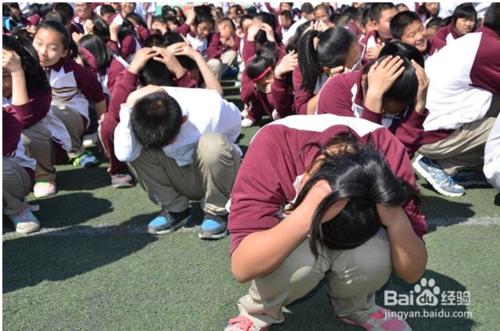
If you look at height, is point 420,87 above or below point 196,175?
above

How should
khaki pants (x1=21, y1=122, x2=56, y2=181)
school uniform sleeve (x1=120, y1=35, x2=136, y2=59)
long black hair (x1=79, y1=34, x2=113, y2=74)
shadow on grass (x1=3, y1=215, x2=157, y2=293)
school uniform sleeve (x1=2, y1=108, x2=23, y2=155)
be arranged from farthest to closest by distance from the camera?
school uniform sleeve (x1=120, y1=35, x2=136, y2=59) < long black hair (x1=79, y1=34, x2=113, y2=74) < khaki pants (x1=21, y1=122, x2=56, y2=181) < school uniform sleeve (x1=2, y1=108, x2=23, y2=155) < shadow on grass (x1=3, y1=215, x2=157, y2=293)

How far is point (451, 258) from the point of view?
2.70m

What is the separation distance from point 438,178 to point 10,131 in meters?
2.65

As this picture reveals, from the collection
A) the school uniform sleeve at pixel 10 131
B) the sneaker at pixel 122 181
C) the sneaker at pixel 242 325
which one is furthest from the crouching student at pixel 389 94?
the school uniform sleeve at pixel 10 131

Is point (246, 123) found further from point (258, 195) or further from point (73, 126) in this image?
point (258, 195)

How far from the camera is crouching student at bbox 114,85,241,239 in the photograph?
111 inches

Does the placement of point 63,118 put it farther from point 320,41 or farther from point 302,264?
point 302,264

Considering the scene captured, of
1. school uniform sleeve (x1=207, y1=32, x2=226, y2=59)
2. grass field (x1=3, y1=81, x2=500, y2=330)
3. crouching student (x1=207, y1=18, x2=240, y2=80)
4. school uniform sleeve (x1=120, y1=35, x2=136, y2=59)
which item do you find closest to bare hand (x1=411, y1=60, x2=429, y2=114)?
grass field (x1=3, y1=81, x2=500, y2=330)

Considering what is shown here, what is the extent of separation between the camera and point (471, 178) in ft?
12.4

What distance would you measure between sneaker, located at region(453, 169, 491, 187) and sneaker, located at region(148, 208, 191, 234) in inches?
74.5

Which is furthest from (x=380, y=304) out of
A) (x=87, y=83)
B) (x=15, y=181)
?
(x=87, y=83)

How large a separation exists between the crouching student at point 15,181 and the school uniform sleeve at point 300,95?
1.84 metres

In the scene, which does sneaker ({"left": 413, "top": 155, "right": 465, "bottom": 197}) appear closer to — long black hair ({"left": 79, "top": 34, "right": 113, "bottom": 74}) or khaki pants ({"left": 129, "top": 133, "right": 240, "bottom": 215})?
khaki pants ({"left": 129, "top": 133, "right": 240, "bottom": 215})

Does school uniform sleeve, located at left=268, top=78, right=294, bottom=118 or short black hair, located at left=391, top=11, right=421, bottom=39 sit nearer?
school uniform sleeve, located at left=268, top=78, right=294, bottom=118
